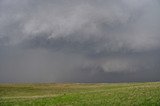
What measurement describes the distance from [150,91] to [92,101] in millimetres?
8388

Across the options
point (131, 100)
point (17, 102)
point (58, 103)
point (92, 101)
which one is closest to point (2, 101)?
point (17, 102)

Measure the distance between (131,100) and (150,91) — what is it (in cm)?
614

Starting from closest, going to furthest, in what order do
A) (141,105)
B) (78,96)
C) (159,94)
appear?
(141,105) → (159,94) → (78,96)

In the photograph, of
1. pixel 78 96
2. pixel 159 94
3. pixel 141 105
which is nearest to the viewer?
pixel 141 105

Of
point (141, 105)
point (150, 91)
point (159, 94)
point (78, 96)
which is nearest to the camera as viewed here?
point (141, 105)

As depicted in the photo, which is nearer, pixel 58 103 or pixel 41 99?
pixel 58 103

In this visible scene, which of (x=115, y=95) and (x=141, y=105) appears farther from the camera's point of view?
(x=115, y=95)

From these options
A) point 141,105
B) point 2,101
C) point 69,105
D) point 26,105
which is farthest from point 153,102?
point 2,101

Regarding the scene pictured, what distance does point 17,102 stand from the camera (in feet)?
185

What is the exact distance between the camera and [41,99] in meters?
57.1

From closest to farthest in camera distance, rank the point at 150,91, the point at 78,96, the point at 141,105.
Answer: the point at 141,105
the point at 150,91
the point at 78,96

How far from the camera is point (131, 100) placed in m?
46.6

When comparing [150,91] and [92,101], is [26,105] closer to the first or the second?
[92,101]

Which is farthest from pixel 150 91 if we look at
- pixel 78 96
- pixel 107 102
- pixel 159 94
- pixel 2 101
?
pixel 2 101
